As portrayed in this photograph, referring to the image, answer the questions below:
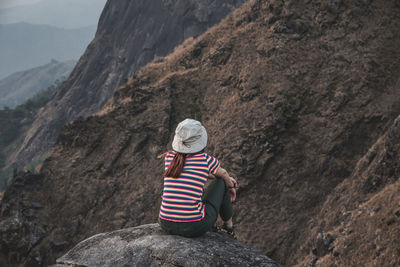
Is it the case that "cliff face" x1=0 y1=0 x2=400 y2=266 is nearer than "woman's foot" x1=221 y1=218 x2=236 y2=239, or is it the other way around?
"woman's foot" x1=221 y1=218 x2=236 y2=239

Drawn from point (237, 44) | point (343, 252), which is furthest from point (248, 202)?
point (237, 44)

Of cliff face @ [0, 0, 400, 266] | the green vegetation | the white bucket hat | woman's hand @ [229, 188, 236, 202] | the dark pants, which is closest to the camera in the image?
the white bucket hat

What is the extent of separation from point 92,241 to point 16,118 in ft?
256

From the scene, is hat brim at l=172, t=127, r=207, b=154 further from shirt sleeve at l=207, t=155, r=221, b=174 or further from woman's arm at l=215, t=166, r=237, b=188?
woman's arm at l=215, t=166, r=237, b=188

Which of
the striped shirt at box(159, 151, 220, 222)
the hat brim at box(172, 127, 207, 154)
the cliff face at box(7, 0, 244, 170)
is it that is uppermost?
the cliff face at box(7, 0, 244, 170)

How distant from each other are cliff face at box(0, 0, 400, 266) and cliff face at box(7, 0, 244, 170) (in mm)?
42570

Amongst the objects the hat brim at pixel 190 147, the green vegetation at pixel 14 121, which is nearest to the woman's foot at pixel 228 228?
the hat brim at pixel 190 147

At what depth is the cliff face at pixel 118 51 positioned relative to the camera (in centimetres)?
5779

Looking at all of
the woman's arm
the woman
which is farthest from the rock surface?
the woman's arm

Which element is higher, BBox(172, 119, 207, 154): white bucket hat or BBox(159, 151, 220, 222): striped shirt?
BBox(172, 119, 207, 154): white bucket hat

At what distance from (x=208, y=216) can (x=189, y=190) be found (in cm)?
56

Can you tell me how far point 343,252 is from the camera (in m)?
7.57

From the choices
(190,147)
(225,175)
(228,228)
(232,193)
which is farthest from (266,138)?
(190,147)

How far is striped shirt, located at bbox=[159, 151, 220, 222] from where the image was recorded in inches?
180
